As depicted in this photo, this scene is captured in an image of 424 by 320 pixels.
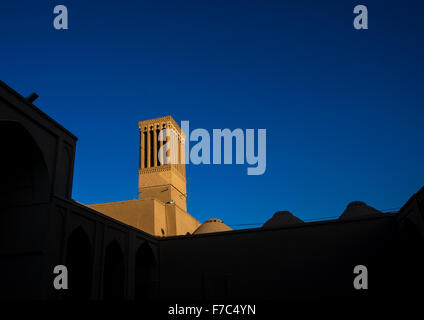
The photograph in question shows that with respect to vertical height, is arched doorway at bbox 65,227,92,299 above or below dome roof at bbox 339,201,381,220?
below

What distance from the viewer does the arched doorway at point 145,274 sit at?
17.0m

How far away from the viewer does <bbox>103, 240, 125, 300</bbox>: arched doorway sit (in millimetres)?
14273

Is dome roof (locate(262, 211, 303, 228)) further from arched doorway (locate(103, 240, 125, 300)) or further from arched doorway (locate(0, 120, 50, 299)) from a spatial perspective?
arched doorway (locate(0, 120, 50, 299))

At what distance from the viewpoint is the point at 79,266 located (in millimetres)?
12625

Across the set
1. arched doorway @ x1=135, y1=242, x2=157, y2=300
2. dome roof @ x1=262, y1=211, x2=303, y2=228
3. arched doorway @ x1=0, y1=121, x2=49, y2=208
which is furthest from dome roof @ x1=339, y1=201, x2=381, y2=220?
arched doorway @ x1=0, y1=121, x2=49, y2=208

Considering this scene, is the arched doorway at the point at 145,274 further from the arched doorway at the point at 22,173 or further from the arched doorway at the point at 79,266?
the arched doorway at the point at 22,173

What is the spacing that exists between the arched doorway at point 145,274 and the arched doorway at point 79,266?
448 cm

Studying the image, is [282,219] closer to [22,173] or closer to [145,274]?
[145,274]

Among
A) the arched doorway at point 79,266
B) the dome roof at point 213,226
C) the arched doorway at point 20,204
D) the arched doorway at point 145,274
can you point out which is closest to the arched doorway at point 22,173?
the arched doorway at point 20,204

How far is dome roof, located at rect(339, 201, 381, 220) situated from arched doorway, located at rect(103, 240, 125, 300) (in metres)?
11.8

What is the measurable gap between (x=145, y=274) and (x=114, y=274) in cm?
321

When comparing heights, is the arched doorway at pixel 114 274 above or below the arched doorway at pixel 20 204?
below
